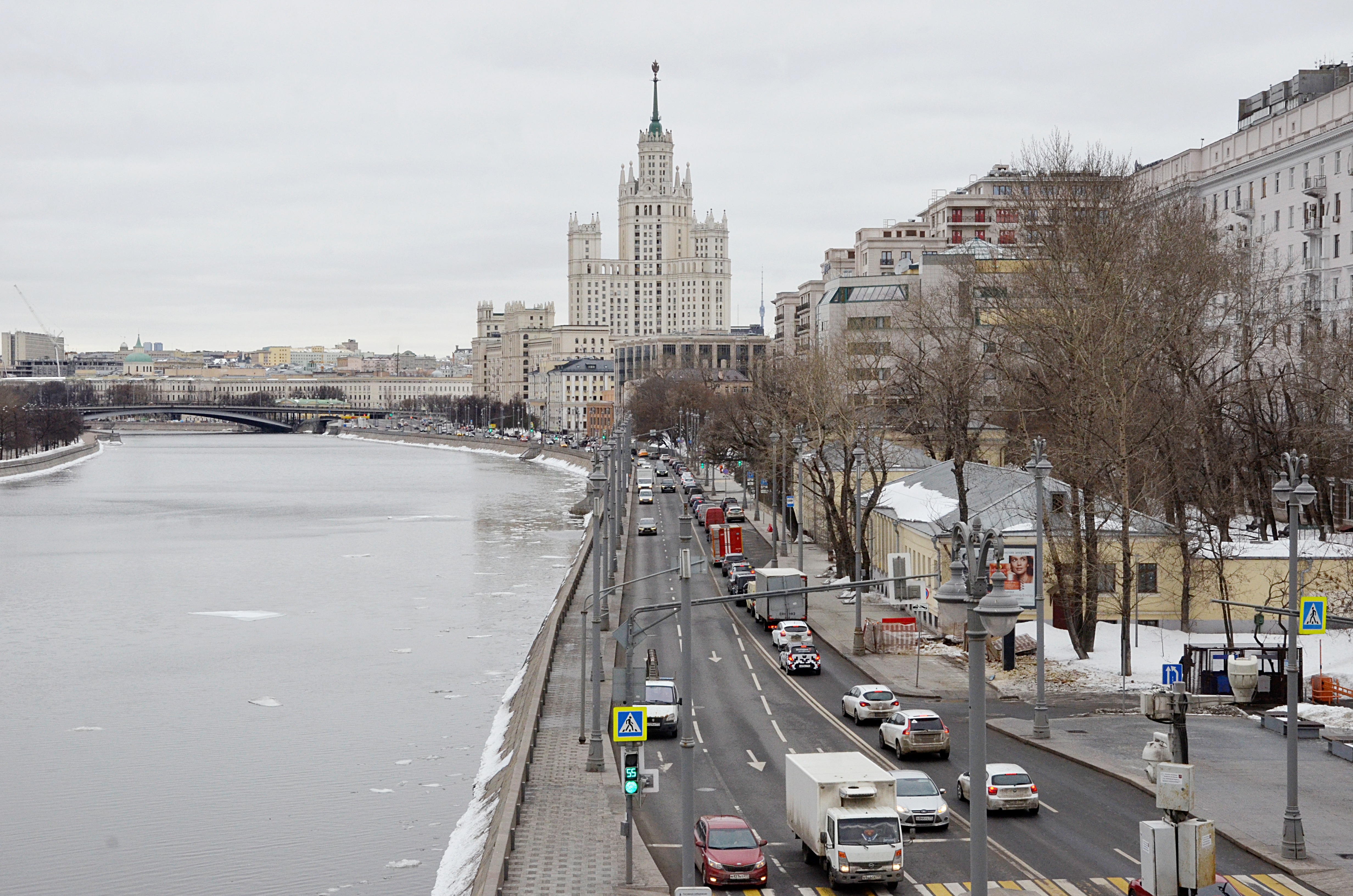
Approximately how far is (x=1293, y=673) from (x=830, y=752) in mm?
8497

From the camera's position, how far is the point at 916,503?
52.8 meters

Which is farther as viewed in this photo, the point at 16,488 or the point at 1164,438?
the point at 16,488

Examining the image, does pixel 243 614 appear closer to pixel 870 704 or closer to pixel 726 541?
pixel 726 541

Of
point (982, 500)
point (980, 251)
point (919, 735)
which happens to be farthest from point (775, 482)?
point (919, 735)

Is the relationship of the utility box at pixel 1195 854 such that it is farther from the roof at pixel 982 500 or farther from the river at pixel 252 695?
the roof at pixel 982 500

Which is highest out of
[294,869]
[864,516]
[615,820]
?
[864,516]

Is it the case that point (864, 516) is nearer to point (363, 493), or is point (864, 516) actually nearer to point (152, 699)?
point (152, 699)

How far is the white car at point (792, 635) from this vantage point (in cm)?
3950

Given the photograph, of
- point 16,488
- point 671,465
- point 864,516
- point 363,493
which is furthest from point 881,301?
point 16,488

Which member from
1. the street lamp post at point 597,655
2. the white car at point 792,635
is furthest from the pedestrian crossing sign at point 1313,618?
the white car at point 792,635

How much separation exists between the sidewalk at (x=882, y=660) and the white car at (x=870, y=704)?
10.7ft

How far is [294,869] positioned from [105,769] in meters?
9.54

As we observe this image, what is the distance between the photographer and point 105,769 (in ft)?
110

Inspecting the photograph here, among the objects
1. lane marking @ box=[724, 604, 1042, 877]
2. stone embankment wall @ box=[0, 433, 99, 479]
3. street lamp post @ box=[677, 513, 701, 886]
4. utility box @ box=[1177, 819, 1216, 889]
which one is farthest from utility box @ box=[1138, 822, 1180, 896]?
stone embankment wall @ box=[0, 433, 99, 479]
